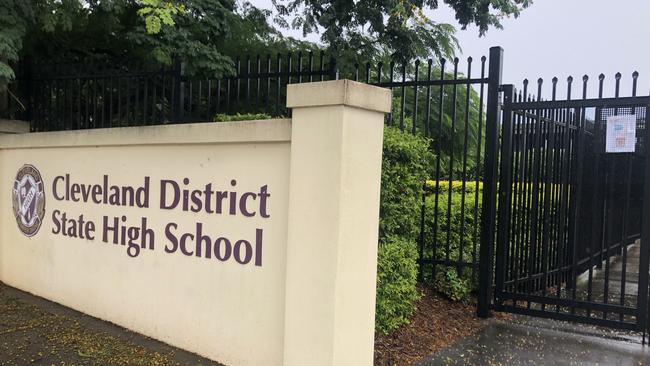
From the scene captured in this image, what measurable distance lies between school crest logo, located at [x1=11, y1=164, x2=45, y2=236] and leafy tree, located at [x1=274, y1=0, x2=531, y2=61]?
436cm

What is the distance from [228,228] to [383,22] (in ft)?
18.1

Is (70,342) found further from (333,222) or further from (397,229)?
(397,229)

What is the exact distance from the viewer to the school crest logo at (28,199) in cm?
574

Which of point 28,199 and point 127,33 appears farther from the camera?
point 127,33

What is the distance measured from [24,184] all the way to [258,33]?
4553mm

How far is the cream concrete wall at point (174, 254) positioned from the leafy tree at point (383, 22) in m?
4.07

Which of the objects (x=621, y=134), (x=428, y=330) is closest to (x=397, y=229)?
(x=428, y=330)

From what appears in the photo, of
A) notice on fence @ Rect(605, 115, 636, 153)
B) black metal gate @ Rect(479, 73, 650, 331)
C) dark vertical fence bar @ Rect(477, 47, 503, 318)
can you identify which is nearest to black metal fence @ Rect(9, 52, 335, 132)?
dark vertical fence bar @ Rect(477, 47, 503, 318)

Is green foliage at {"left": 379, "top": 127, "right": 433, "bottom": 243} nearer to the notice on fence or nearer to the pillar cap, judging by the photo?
the pillar cap

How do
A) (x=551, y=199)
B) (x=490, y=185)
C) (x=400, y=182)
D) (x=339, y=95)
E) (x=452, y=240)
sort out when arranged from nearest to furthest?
1. (x=339, y=95)
2. (x=400, y=182)
3. (x=490, y=185)
4. (x=551, y=199)
5. (x=452, y=240)

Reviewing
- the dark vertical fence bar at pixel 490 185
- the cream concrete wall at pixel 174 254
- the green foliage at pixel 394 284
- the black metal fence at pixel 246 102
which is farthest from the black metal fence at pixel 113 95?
the green foliage at pixel 394 284

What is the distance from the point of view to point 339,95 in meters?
3.09

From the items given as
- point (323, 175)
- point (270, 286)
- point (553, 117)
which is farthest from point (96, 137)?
point (553, 117)

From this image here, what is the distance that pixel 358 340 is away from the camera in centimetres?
333
